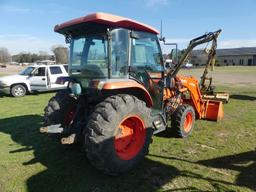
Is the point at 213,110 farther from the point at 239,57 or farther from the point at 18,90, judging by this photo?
the point at 239,57

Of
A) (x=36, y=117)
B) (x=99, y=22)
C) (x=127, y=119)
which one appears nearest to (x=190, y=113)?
(x=127, y=119)

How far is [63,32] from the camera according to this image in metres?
5.36

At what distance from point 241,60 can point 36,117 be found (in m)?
96.8

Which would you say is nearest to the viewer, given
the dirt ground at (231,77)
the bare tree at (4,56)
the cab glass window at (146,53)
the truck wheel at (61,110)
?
the cab glass window at (146,53)

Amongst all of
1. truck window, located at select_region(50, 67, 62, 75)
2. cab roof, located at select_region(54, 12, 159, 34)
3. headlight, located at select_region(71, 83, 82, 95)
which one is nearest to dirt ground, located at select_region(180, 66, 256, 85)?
cab roof, located at select_region(54, 12, 159, 34)

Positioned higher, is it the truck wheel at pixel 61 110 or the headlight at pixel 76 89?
the headlight at pixel 76 89

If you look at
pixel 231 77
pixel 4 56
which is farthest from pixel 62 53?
pixel 4 56

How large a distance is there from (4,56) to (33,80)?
4006 inches

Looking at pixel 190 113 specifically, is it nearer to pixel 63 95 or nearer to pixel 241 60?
pixel 63 95

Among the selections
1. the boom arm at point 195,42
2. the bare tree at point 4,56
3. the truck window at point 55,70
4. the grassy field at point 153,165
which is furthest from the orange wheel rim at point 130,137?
the bare tree at point 4,56

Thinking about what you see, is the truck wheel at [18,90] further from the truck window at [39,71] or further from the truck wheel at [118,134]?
the truck wheel at [118,134]

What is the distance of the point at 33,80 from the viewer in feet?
52.5

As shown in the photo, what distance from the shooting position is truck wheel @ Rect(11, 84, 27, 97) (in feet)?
51.1

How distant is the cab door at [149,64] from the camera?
528 centimetres
